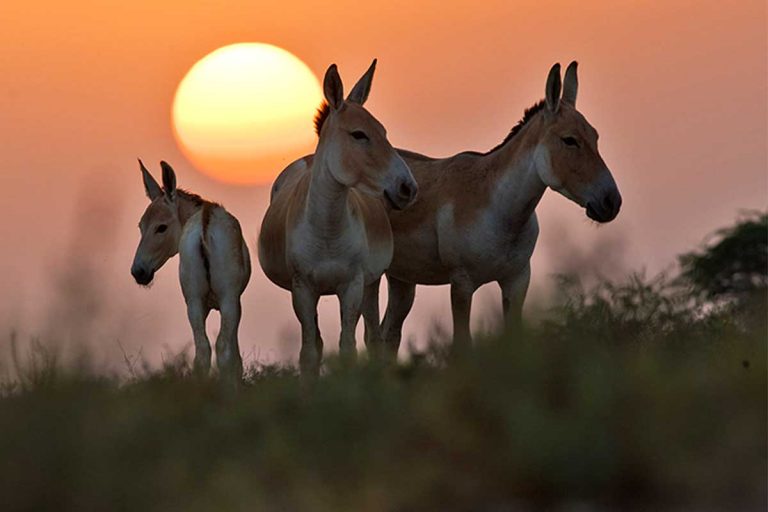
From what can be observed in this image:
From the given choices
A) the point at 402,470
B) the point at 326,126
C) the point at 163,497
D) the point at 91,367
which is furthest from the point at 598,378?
the point at 326,126

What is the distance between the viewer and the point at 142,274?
15602 millimetres

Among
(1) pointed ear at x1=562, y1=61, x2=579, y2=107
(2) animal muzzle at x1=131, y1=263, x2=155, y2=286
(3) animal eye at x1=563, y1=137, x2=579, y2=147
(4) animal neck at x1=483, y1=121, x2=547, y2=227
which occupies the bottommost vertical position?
(2) animal muzzle at x1=131, y1=263, x2=155, y2=286

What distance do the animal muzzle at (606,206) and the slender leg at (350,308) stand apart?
2143 millimetres

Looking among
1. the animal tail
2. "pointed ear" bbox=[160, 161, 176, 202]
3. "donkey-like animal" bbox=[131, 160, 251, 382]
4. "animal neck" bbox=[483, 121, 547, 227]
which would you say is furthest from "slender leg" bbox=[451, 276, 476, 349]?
"pointed ear" bbox=[160, 161, 176, 202]

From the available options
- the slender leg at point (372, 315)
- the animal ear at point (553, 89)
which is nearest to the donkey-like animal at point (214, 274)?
the slender leg at point (372, 315)

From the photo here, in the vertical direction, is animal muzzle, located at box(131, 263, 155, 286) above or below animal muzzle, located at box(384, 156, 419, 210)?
below

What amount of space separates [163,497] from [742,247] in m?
22.2

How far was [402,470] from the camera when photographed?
7703 millimetres

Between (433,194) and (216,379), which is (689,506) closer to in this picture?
(216,379)

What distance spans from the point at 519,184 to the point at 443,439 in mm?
6713

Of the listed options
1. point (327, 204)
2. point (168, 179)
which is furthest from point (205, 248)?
point (327, 204)

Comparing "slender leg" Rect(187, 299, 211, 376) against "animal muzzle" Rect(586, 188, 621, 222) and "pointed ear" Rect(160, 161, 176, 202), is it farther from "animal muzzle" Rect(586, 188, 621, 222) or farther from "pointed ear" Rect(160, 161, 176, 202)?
"animal muzzle" Rect(586, 188, 621, 222)

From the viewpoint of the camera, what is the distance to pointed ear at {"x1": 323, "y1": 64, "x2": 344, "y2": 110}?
13328 mm

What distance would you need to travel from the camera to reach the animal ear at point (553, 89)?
45.4 ft
